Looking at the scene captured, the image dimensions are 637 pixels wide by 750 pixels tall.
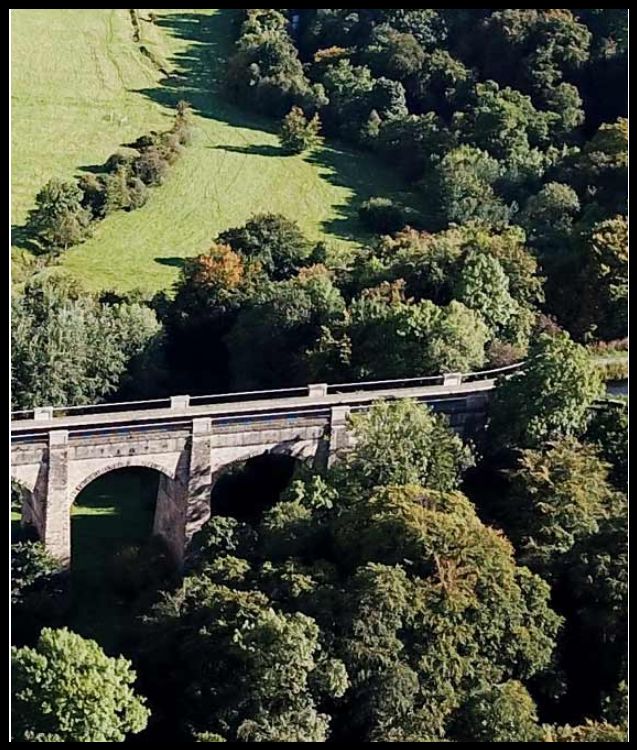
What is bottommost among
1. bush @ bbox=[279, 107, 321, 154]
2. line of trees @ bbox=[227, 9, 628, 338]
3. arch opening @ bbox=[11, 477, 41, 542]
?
arch opening @ bbox=[11, 477, 41, 542]

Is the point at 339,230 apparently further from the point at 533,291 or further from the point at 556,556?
the point at 556,556

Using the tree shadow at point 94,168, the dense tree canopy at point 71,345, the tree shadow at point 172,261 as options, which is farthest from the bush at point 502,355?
the tree shadow at point 94,168

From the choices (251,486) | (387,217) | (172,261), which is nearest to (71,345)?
(251,486)

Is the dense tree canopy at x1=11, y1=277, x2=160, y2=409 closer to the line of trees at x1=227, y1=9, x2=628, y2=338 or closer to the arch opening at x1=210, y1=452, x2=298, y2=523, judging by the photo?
the arch opening at x1=210, y1=452, x2=298, y2=523

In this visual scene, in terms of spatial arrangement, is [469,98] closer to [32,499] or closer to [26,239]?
[26,239]

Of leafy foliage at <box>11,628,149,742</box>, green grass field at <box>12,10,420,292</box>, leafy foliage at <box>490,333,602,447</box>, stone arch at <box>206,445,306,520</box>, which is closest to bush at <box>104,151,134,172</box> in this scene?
green grass field at <box>12,10,420,292</box>

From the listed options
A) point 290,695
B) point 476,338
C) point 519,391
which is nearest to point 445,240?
point 476,338
